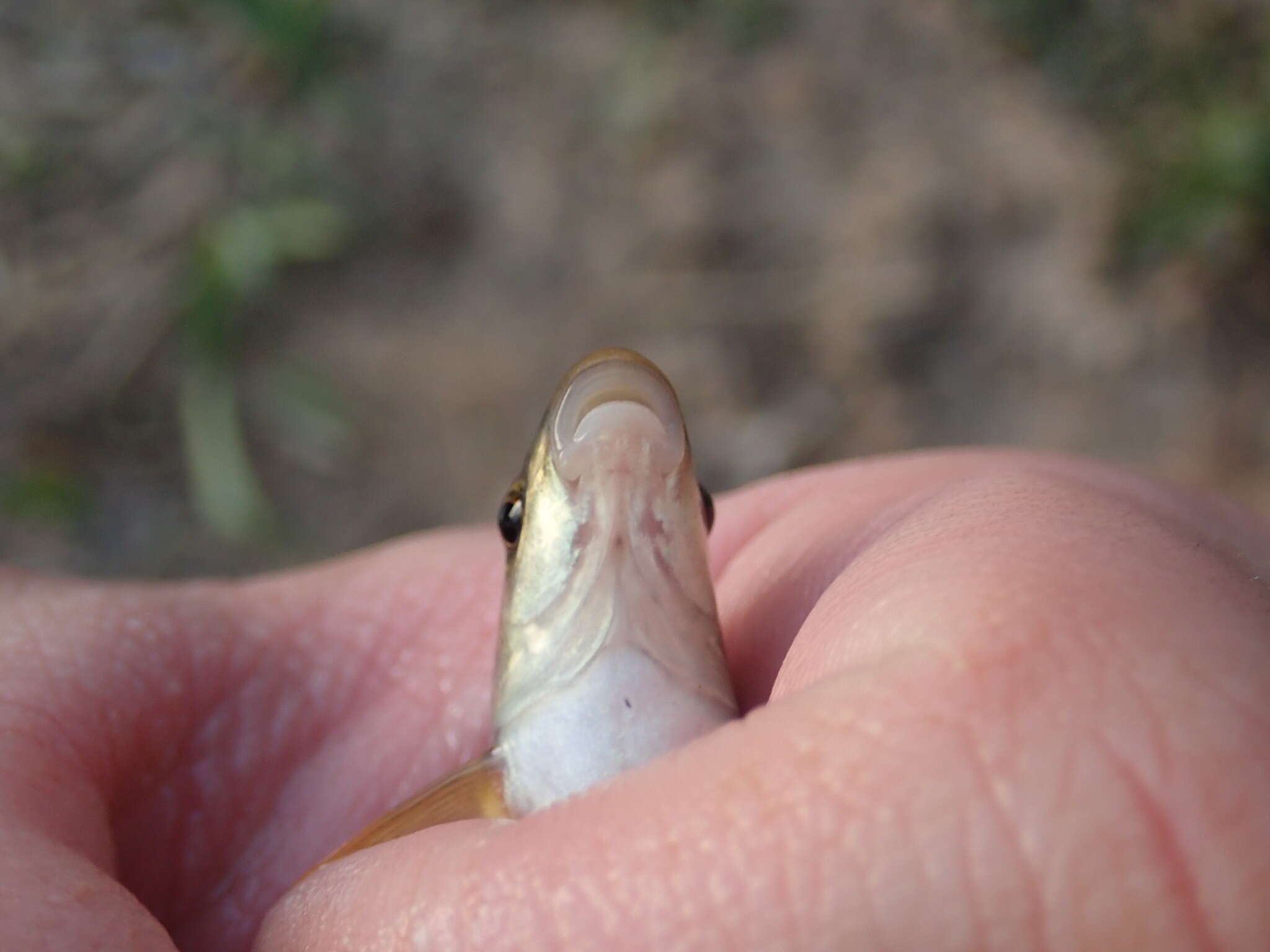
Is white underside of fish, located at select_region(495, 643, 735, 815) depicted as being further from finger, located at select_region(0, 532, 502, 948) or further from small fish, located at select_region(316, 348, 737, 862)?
finger, located at select_region(0, 532, 502, 948)

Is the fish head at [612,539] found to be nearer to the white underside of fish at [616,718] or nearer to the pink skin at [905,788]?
the white underside of fish at [616,718]

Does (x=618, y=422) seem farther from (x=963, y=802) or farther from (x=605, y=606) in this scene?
(x=963, y=802)

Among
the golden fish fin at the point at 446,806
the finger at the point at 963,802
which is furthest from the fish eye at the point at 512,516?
the finger at the point at 963,802

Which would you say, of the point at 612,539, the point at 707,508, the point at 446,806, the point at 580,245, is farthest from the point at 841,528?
the point at 580,245

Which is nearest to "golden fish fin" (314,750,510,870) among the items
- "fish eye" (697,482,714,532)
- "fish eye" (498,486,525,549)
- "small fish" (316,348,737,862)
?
"small fish" (316,348,737,862)

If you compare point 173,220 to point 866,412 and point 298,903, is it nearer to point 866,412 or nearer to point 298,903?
point 866,412
